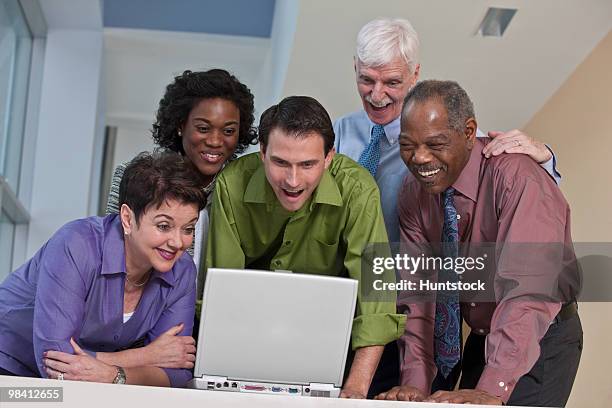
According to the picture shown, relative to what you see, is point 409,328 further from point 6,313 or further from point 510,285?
point 6,313

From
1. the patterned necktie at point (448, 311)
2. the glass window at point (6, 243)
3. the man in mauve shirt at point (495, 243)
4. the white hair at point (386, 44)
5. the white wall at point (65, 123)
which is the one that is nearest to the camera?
the man in mauve shirt at point (495, 243)

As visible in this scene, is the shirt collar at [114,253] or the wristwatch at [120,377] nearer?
the wristwatch at [120,377]

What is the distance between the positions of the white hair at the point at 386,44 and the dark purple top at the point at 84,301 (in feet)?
2.79

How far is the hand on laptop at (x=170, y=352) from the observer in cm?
220

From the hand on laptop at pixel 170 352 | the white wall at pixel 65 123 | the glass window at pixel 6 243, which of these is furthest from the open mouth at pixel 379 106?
the white wall at pixel 65 123

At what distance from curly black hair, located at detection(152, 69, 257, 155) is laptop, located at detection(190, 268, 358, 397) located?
108 cm

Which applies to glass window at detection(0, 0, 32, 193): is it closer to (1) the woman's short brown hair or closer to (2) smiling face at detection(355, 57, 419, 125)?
(2) smiling face at detection(355, 57, 419, 125)

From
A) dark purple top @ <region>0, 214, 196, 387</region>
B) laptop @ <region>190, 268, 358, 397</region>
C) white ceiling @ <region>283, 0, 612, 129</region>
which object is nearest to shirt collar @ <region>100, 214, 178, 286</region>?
dark purple top @ <region>0, 214, 196, 387</region>

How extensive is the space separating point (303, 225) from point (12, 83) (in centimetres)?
382

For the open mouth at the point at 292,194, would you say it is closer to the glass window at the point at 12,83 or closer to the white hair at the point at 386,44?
the white hair at the point at 386,44

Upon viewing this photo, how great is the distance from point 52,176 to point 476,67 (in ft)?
9.35

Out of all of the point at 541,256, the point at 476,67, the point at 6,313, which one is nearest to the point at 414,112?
the point at 541,256

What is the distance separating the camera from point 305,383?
6.34 feet

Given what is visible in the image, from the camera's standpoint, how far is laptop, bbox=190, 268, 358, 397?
1853 millimetres
